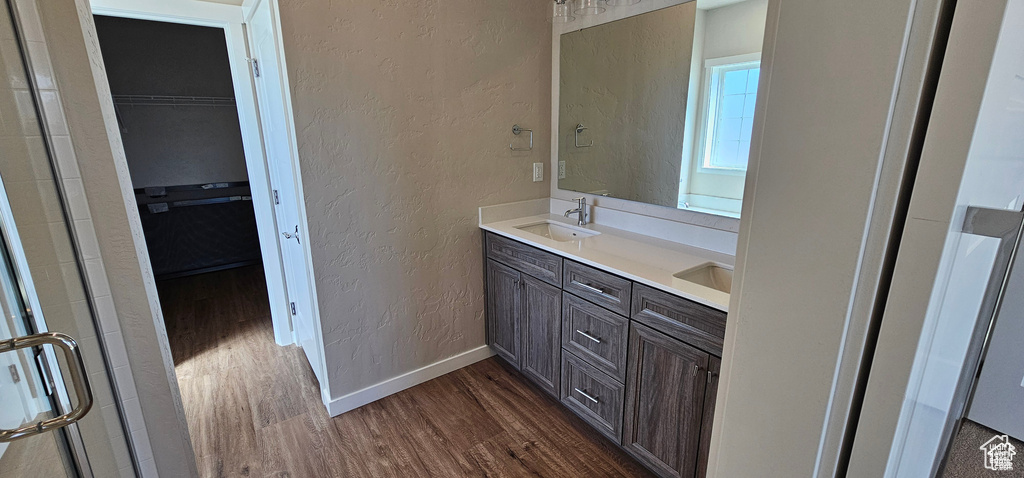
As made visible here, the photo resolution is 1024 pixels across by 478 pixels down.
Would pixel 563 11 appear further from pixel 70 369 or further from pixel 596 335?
pixel 70 369

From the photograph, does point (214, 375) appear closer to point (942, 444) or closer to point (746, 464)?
point (746, 464)

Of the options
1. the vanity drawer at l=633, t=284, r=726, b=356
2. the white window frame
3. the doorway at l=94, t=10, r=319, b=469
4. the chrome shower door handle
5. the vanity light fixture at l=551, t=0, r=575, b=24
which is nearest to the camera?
the chrome shower door handle

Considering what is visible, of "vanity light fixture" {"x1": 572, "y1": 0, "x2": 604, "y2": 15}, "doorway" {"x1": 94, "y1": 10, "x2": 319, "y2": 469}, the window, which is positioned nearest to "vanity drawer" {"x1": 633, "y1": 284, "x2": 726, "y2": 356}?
the window

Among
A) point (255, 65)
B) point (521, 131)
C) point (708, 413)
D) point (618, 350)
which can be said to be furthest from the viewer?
point (521, 131)

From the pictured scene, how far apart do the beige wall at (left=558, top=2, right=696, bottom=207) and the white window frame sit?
93mm

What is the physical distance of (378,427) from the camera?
7.07 ft

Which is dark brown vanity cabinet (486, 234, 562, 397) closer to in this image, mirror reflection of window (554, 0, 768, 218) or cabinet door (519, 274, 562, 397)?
cabinet door (519, 274, 562, 397)

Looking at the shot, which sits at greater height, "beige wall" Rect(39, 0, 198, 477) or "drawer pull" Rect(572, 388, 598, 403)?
"beige wall" Rect(39, 0, 198, 477)

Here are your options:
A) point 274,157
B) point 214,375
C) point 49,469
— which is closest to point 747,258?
point 49,469

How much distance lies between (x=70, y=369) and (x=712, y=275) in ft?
6.33

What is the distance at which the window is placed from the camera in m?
1.76

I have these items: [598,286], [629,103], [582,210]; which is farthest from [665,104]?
[598,286]

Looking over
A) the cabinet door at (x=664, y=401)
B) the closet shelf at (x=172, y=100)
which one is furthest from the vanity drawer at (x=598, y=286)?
the closet shelf at (x=172, y=100)

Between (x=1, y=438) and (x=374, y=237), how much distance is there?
4.71ft
